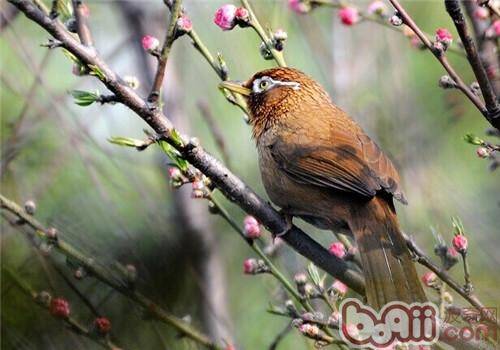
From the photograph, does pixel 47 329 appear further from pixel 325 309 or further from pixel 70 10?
pixel 325 309

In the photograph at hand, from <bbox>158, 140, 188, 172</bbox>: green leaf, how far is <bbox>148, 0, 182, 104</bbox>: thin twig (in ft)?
0.77

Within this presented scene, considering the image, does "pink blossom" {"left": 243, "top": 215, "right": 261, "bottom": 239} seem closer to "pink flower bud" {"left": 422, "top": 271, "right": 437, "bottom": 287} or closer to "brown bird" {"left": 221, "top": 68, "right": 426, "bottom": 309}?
"brown bird" {"left": 221, "top": 68, "right": 426, "bottom": 309}

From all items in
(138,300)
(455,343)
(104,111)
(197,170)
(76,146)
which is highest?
(104,111)

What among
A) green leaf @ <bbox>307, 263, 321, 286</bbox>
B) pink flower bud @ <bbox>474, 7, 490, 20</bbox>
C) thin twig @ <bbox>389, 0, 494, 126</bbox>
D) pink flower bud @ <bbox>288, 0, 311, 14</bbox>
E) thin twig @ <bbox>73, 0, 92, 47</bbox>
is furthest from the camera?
pink flower bud @ <bbox>288, 0, 311, 14</bbox>

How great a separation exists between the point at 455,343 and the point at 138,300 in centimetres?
122

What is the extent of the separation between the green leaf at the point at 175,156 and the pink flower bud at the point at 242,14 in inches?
29.3

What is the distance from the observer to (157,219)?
4.79m

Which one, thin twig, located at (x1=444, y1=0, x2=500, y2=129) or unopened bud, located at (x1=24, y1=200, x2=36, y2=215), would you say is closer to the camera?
thin twig, located at (x1=444, y1=0, x2=500, y2=129)

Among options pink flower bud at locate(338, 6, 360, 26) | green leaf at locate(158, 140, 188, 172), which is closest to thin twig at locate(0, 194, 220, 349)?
green leaf at locate(158, 140, 188, 172)

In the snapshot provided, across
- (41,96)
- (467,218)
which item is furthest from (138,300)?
(41,96)

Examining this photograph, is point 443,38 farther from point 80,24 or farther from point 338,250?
point 80,24

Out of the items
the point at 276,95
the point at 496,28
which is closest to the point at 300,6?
the point at 276,95

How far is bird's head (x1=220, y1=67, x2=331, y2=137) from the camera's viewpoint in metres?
4.95

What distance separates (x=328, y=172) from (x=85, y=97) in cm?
172
